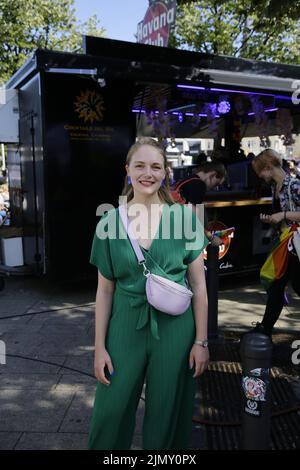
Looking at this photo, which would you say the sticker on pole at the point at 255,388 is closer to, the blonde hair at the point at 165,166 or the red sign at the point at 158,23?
the blonde hair at the point at 165,166

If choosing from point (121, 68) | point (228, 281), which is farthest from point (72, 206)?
point (228, 281)

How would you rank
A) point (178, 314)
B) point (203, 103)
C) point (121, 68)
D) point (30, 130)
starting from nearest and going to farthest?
point (178, 314), point (121, 68), point (30, 130), point (203, 103)

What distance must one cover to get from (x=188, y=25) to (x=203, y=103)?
9927mm

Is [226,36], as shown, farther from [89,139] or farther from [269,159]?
[269,159]

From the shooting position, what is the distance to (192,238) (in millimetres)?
2070

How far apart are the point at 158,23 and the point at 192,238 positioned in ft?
22.5

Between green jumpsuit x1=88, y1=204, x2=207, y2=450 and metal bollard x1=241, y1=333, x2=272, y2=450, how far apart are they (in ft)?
0.91

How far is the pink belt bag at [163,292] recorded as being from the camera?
1.92 m

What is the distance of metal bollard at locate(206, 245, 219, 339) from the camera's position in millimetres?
4289

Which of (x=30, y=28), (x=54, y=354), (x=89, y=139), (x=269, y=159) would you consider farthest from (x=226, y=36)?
(x=54, y=354)

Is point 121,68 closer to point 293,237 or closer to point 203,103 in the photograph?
point 293,237

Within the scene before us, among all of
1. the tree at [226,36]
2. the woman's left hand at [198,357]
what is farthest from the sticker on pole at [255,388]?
the tree at [226,36]

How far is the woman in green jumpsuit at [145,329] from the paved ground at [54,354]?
3.03 feet
